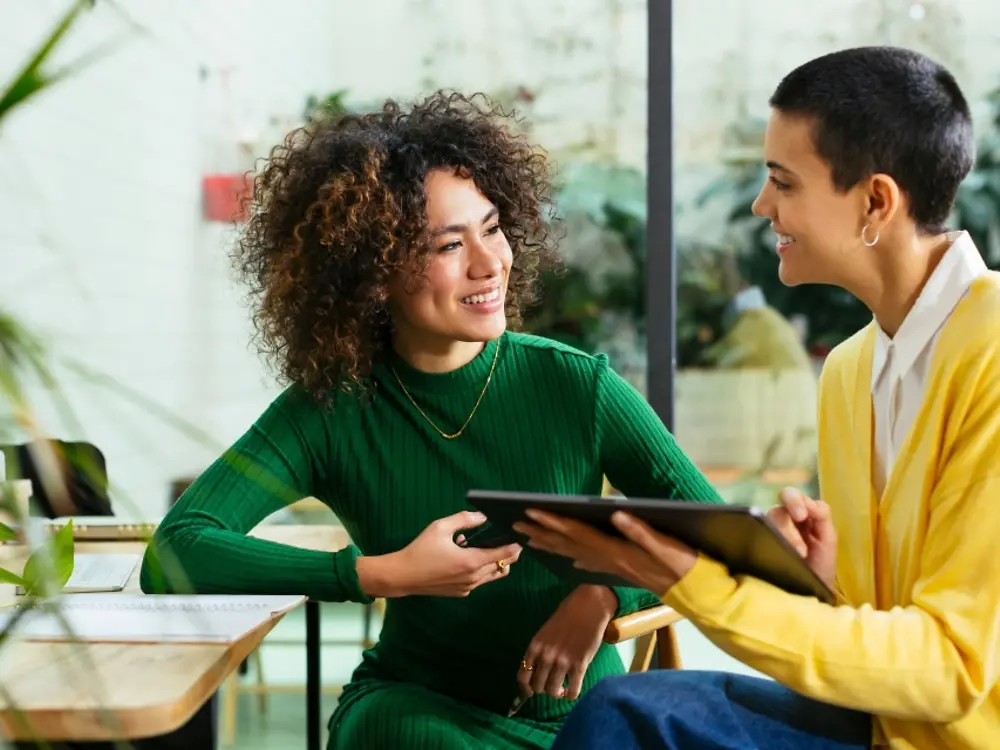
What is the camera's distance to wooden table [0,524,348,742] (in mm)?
1105

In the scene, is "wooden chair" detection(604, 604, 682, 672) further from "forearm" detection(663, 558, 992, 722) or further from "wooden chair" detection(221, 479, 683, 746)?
"forearm" detection(663, 558, 992, 722)

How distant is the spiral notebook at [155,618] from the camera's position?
53.0 inches

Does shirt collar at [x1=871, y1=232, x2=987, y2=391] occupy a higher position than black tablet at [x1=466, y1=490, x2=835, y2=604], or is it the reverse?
shirt collar at [x1=871, y1=232, x2=987, y2=391]

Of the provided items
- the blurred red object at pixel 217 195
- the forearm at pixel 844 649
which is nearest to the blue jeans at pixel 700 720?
the forearm at pixel 844 649

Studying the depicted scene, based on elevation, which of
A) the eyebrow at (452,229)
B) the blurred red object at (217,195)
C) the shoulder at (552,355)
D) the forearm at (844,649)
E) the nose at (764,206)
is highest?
the blurred red object at (217,195)

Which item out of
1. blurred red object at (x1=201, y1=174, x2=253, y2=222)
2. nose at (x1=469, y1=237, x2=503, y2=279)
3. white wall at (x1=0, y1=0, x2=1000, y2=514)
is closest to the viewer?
nose at (x1=469, y1=237, x2=503, y2=279)

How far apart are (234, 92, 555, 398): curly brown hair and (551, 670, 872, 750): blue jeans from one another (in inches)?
24.4

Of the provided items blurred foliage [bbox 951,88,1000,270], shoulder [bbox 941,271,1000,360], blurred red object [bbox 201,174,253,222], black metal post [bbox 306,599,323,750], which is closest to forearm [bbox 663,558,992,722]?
shoulder [bbox 941,271,1000,360]

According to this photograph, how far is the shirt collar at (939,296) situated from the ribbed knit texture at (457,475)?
1.37ft

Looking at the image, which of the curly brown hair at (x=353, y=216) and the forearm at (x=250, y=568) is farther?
the curly brown hair at (x=353, y=216)

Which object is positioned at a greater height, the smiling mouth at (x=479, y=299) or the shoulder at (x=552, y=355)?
the smiling mouth at (x=479, y=299)

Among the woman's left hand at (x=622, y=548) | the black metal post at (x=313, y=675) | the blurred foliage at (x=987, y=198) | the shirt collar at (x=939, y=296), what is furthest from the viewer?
the blurred foliage at (x=987, y=198)

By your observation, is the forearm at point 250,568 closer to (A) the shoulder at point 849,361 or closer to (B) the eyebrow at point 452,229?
(B) the eyebrow at point 452,229

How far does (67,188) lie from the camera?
2895mm
